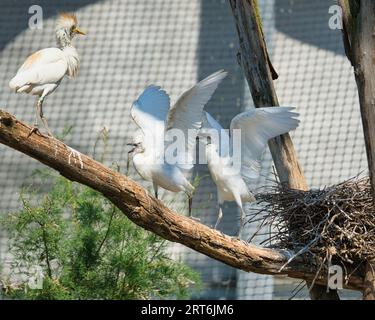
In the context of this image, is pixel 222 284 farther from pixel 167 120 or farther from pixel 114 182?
pixel 114 182

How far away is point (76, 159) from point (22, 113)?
13.6ft

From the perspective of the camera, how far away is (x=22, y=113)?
7.85 metres

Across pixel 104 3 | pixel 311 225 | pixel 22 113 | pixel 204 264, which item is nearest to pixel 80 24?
pixel 104 3

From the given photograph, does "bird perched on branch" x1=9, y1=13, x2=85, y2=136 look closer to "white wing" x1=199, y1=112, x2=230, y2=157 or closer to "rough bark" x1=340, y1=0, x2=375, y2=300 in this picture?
"white wing" x1=199, y1=112, x2=230, y2=157

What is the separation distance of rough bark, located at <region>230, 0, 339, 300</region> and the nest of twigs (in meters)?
0.16

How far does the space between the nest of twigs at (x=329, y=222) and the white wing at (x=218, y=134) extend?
334 mm

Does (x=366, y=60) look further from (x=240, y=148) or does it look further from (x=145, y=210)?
(x=240, y=148)

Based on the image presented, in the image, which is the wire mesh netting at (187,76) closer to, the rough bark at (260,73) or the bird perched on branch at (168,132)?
the rough bark at (260,73)

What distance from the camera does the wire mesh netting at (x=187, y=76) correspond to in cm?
756

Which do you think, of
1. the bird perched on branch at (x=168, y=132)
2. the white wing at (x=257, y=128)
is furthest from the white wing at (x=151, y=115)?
the white wing at (x=257, y=128)

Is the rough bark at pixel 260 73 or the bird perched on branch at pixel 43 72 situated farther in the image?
the rough bark at pixel 260 73

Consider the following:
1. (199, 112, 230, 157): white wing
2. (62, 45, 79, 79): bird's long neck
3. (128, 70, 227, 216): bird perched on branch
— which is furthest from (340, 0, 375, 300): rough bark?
(62, 45, 79, 79): bird's long neck

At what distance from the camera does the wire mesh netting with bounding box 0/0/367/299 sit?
24.8 feet

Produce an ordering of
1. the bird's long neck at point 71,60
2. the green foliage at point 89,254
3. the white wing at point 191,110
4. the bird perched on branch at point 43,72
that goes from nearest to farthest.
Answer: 1. the bird perched on branch at point 43,72
2. the white wing at point 191,110
3. the bird's long neck at point 71,60
4. the green foliage at point 89,254
